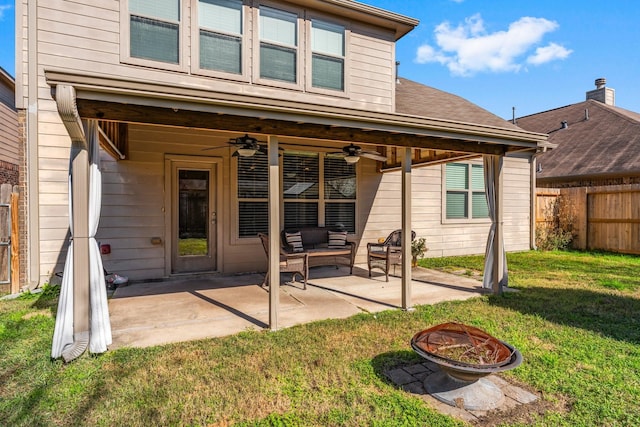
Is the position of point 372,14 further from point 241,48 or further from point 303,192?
point 303,192

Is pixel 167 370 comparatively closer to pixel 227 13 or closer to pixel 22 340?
pixel 22 340

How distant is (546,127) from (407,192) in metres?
15.5

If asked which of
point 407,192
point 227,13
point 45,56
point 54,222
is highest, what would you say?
point 227,13

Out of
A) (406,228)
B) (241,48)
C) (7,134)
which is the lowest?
(406,228)

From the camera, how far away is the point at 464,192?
9.60 metres

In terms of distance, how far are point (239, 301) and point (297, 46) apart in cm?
480

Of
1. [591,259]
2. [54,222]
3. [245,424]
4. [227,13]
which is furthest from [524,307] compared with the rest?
[54,222]

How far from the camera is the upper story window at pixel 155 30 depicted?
574 centimetres

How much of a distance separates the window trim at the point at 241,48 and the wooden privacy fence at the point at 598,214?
9.19 metres

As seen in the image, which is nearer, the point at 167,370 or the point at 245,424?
the point at 245,424

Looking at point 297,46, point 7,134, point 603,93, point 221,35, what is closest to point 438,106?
point 297,46

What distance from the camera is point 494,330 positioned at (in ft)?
13.1

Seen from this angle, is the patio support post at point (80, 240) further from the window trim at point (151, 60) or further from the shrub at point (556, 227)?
the shrub at point (556, 227)

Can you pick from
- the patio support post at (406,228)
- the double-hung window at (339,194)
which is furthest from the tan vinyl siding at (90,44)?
the double-hung window at (339,194)
